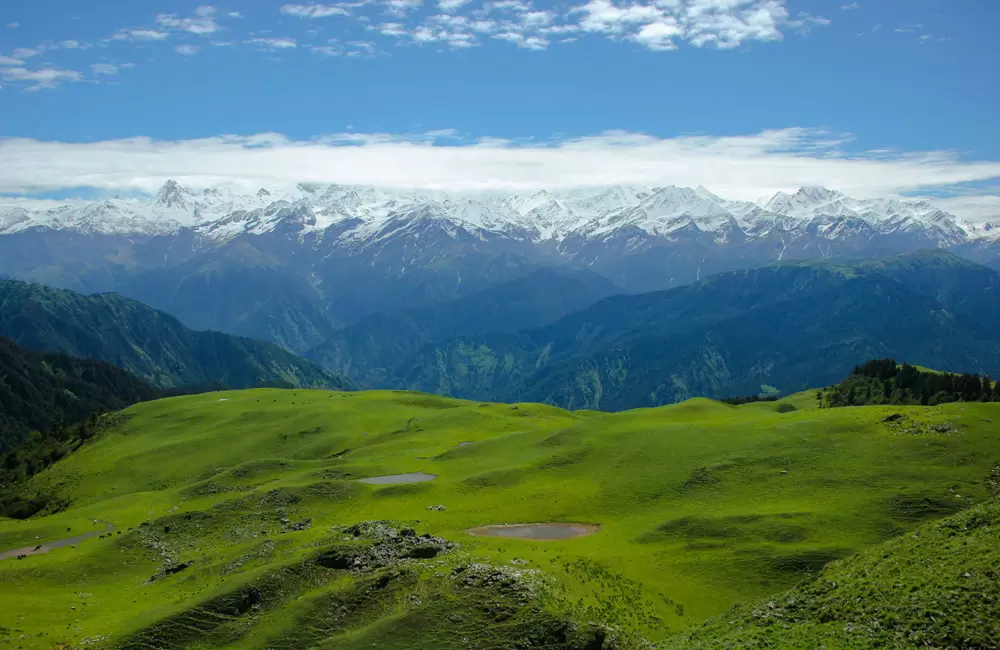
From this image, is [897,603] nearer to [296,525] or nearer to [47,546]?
[296,525]

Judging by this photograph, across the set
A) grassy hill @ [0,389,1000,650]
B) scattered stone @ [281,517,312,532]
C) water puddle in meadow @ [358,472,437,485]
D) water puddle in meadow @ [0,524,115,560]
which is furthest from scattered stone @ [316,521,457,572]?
water puddle in meadow @ [0,524,115,560]

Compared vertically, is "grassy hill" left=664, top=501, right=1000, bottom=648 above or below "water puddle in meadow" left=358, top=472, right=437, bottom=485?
above

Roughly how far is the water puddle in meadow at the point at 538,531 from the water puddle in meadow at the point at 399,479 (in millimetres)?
21262

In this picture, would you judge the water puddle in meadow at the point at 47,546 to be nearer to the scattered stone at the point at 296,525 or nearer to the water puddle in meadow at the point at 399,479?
the scattered stone at the point at 296,525

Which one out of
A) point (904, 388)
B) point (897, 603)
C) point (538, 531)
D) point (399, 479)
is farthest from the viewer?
point (904, 388)

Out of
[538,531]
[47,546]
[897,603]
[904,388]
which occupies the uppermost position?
[897,603]

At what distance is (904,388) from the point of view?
16362cm

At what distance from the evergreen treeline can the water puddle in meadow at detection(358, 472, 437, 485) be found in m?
97.3

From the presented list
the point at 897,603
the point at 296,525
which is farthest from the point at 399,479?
the point at 897,603

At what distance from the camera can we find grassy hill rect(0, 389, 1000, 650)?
54.1 m

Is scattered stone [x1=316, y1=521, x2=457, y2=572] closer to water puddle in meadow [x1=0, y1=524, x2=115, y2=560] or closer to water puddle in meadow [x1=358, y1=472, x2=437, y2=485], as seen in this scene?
water puddle in meadow [x1=358, y1=472, x2=437, y2=485]

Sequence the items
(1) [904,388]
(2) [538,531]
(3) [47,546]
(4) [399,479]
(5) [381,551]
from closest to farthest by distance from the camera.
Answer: (5) [381,551], (2) [538,531], (3) [47,546], (4) [399,479], (1) [904,388]

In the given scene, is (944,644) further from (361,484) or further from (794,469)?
(361,484)

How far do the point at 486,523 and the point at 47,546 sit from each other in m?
47.9
